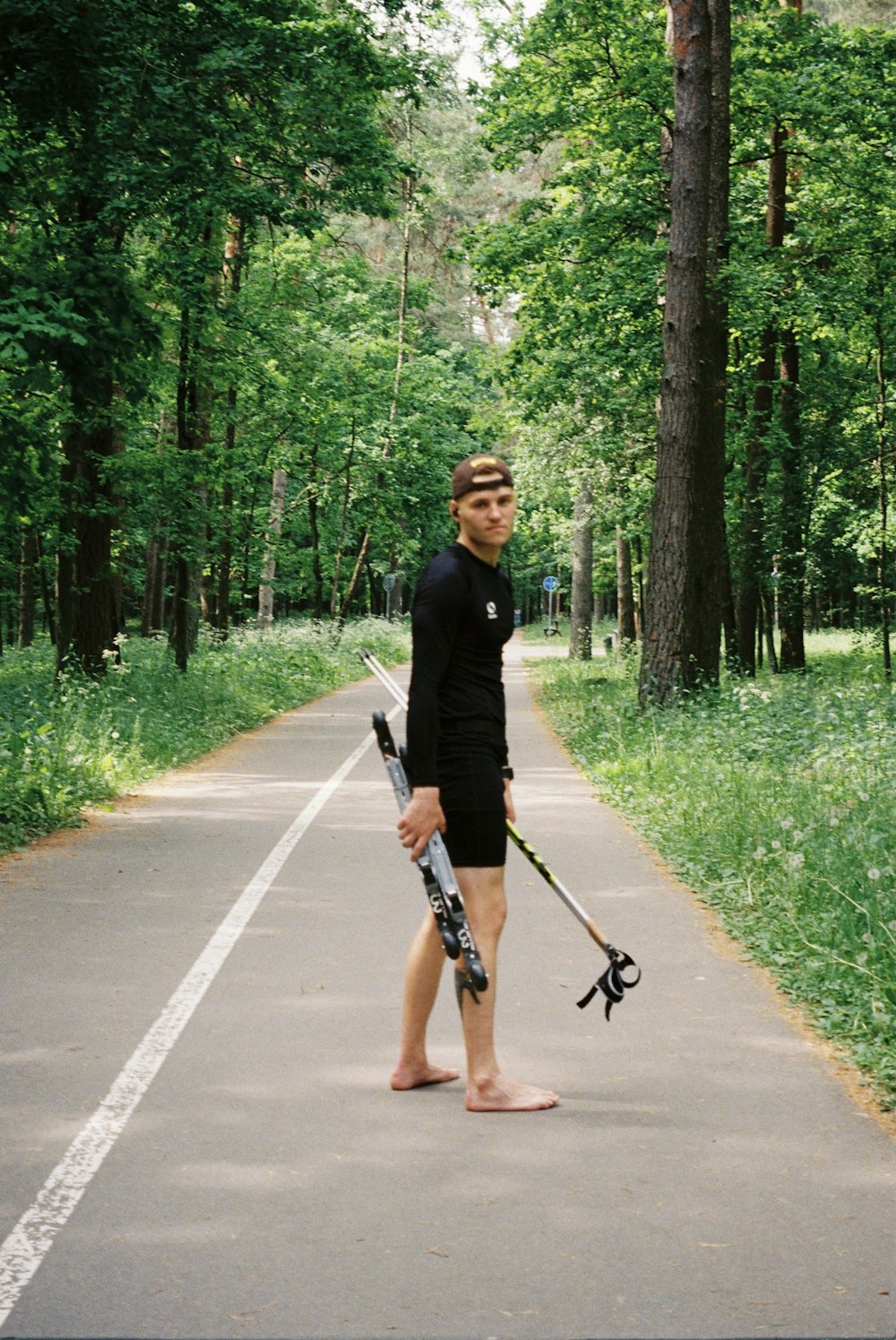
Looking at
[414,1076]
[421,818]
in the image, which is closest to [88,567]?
[414,1076]

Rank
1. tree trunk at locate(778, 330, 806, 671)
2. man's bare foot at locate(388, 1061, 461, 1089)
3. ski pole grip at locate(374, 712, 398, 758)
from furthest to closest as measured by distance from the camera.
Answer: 1. tree trunk at locate(778, 330, 806, 671)
2. man's bare foot at locate(388, 1061, 461, 1089)
3. ski pole grip at locate(374, 712, 398, 758)

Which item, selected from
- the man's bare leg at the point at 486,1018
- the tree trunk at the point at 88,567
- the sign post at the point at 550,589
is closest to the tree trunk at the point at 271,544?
the tree trunk at the point at 88,567

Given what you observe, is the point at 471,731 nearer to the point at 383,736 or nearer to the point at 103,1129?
the point at 383,736

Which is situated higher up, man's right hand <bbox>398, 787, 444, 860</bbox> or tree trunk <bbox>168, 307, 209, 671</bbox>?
tree trunk <bbox>168, 307, 209, 671</bbox>

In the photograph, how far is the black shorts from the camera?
5316 mm

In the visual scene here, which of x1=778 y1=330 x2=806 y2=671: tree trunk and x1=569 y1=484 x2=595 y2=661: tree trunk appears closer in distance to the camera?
x1=778 y1=330 x2=806 y2=671: tree trunk

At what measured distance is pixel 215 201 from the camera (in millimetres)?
15938

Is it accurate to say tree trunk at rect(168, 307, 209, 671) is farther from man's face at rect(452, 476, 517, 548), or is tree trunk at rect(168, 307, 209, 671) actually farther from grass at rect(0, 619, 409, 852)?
man's face at rect(452, 476, 517, 548)

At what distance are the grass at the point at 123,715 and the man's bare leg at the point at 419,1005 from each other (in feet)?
21.0

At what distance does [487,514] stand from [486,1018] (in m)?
1.77

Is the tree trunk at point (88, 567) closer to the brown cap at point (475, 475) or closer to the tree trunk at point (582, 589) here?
the brown cap at point (475, 475)

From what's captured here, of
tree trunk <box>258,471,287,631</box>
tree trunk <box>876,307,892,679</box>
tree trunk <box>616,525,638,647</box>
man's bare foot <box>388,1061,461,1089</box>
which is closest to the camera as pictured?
man's bare foot <box>388,1061,461,1089</box>

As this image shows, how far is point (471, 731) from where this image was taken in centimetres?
538

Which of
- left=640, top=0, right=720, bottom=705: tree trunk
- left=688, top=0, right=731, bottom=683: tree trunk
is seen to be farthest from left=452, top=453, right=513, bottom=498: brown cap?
left=688, top=0, right=731, bottom=683: tree trunk
